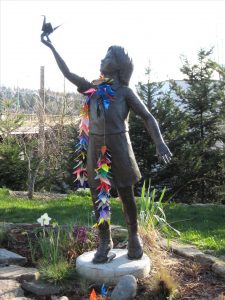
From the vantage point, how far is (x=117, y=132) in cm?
400

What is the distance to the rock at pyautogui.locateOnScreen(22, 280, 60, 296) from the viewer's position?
3812mm

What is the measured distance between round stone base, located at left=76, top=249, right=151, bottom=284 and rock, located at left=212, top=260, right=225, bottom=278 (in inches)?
25.7

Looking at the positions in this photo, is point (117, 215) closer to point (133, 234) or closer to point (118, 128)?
point (133, 234)

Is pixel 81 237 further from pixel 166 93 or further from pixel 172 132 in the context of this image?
pixel 166 93

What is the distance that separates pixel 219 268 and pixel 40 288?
5.45ft

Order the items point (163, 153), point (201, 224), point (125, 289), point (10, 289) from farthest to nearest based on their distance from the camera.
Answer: point (201, 224) < point (163, 153) < point (10, 289) < point (125, 289)

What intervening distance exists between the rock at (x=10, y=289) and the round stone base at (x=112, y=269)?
1.85 feet

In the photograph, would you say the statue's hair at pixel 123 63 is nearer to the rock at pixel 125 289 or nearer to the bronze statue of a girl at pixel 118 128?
the bronze statue of a girl at pixel 118 128

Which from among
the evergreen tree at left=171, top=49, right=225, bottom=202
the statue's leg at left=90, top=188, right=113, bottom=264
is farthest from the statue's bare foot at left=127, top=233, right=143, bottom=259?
the evergreen tree at left=171, top=49, right=225, bottom=202

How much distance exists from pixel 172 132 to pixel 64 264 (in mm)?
7809

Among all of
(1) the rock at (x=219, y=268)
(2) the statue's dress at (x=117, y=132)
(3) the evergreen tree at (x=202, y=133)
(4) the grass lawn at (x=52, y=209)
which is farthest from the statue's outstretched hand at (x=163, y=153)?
(3) the evergreen tree at (x=202, y=133)

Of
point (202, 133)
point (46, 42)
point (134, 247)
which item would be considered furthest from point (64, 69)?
point (202, 133)

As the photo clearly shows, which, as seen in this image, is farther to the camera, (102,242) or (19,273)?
(102,242)

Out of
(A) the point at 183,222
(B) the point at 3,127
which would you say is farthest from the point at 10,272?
(B) the point at 3,127
